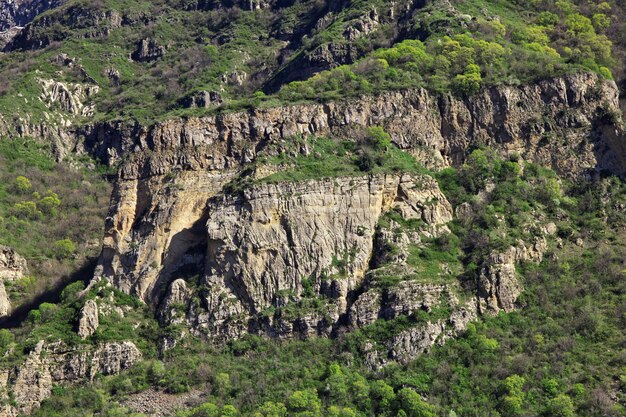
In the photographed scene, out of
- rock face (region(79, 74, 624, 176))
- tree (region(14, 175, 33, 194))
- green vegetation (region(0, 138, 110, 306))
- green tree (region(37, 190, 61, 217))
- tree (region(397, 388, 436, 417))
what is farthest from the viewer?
tree (region(14, 175, 33, 194))

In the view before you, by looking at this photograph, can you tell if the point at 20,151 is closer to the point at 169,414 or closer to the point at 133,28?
the point at 133,28

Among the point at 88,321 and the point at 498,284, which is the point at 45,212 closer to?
the point at 88,321

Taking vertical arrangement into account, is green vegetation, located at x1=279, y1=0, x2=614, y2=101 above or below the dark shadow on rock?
above

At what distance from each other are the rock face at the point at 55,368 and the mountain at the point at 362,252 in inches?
5.7

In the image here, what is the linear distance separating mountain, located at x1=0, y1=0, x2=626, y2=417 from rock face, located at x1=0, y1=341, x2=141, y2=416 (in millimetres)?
145

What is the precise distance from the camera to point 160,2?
164 m

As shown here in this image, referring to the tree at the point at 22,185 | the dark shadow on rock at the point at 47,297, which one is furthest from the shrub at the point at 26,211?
the dark shadow on rock at the point at 47,297

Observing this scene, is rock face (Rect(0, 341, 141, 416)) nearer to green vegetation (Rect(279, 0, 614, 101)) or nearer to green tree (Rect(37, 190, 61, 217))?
green vegetation (Rect(279, 0, 614, 101))

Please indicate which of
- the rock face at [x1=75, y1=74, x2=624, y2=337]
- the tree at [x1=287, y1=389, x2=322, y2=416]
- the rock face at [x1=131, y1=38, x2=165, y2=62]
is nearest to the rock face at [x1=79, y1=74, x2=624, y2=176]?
the rock face at [x1=75, y1=74, x2=624, y2=337]

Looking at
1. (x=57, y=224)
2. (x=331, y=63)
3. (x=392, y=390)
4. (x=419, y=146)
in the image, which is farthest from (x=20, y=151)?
(x=392, y=390)

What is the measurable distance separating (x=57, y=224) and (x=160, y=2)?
242 ft

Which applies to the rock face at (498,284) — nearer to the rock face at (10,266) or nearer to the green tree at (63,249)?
the rock face at (10,266)

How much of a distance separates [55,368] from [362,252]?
25266mm

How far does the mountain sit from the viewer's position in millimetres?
64562
